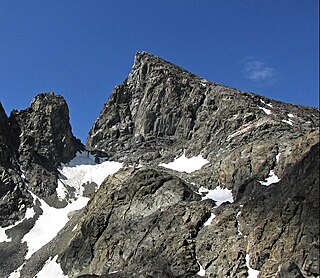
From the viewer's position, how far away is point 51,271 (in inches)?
3206

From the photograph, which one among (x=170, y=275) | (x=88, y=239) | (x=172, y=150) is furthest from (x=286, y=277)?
(x=172, y=150)

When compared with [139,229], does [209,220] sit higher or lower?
higher

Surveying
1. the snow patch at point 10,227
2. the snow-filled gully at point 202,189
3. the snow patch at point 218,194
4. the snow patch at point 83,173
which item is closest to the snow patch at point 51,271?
the snow patch at point 10,227

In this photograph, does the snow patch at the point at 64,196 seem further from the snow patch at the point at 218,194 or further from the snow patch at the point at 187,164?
the snow patch at the point at 218,194

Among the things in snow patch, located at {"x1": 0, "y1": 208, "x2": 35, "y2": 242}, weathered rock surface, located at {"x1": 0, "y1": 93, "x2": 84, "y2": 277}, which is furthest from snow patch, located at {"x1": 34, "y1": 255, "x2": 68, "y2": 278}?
snow patch, located at {"x1": 0, "y1": 208, "x2": 35, "y2": 242}

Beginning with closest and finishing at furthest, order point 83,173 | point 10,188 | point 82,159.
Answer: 1. point 10,188
2. point 83,173
3. point 82,159

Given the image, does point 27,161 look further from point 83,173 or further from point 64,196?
point 83,173

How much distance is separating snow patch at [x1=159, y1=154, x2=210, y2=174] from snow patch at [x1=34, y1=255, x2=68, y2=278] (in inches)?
1630

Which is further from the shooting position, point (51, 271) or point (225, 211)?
point (51, 271)

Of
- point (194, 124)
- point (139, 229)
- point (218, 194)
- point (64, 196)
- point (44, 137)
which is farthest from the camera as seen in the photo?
point (44, 137)

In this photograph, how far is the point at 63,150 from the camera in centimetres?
15188

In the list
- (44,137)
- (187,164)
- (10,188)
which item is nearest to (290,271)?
(187,164)

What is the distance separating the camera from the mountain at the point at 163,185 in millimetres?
59719

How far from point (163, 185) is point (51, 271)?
24.0m
